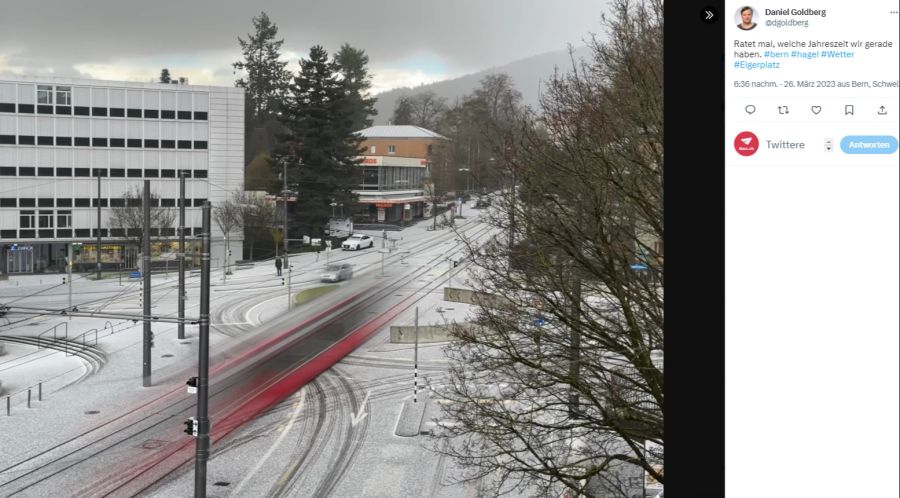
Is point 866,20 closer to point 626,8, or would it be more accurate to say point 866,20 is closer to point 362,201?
point 626,8

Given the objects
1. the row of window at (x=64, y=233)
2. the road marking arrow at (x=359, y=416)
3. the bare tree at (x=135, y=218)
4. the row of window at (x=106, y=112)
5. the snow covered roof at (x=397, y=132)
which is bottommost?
the road marking arrow at (x=359, y=416)

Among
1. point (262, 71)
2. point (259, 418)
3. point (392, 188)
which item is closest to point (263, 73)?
point (262, 71)

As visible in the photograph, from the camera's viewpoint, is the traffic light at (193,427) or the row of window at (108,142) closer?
the traffic light at (193,427)

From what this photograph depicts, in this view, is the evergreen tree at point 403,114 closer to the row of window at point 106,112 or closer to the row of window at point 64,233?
the row of window at point 106,112

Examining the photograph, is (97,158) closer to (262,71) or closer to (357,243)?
(357,243)

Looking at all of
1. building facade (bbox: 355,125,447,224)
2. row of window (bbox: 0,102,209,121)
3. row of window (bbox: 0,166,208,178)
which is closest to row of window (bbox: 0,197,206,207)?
row of window (bbox: 0,166,208,178)

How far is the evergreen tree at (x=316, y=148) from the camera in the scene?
189ft

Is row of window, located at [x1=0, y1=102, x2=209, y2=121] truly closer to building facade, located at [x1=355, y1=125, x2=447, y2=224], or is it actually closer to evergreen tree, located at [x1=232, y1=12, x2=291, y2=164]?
building facade, located at [x1=355, y1=125, x2=447, y2=224]

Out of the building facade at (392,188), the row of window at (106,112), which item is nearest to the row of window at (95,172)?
the row of window at (106,112)

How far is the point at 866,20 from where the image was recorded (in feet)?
5.35

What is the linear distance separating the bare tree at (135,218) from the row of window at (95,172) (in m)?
1.05

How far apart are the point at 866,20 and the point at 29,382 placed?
28.8 meters

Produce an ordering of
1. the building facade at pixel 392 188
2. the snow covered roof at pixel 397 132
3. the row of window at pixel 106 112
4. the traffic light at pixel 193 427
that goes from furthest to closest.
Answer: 1. the snow covered roof at pixel 397 132
2. the building facade at pixel 392 188
3. the row of window at pixel 106 112
4. the traffic light at pixel 193 427

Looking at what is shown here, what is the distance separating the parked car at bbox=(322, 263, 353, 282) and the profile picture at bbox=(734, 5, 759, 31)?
147 ft
